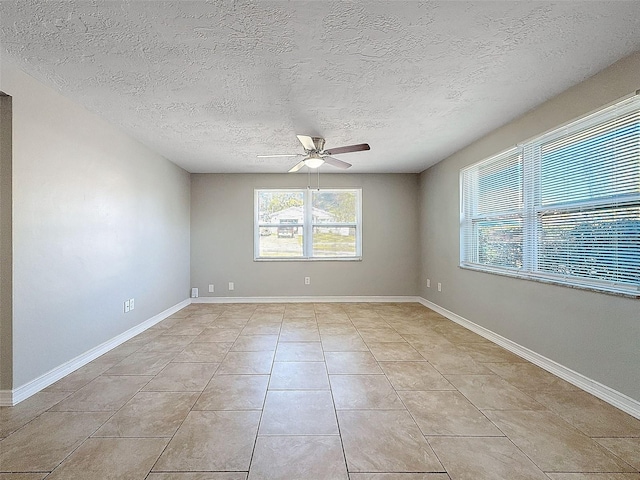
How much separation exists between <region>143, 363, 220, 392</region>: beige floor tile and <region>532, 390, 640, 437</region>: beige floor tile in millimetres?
2581

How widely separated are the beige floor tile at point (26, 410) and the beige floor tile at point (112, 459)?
0.58 metres

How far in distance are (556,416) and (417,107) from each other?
2.61 metres

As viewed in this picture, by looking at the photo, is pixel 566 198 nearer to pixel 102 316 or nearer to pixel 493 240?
pixel 493 240

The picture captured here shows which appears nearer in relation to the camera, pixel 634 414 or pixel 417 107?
pixel 634 414

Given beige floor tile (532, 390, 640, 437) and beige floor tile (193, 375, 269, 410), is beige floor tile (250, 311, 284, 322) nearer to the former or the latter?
beige floor tile (193, 375, 269, 410)

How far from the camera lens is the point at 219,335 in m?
3.76

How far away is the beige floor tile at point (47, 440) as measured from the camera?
5.25ft

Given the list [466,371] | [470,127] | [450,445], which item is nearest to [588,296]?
[466,371]

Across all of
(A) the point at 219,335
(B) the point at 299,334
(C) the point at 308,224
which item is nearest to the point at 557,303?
(B) the point at 299,334

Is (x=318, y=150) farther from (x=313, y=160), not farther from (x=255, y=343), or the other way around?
(x=255, y=343)

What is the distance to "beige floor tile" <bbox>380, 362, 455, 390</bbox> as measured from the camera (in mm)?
2447

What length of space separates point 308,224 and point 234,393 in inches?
145

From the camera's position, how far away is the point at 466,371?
272 centimetres

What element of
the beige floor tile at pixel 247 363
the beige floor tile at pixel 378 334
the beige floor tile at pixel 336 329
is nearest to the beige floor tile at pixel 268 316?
the beige floor tile at pixel 336 329
